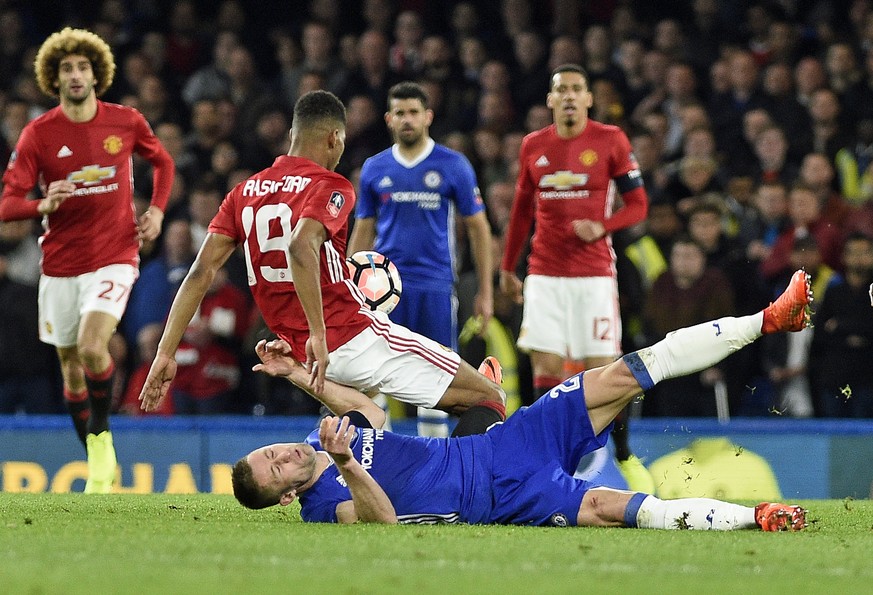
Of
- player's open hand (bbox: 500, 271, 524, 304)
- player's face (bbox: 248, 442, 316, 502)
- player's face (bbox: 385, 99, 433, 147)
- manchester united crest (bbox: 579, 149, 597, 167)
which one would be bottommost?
player's face (bbox: 248, 442, 316, 502)

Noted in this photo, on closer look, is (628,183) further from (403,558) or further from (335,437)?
(403,558)

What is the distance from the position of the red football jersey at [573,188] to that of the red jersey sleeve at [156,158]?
7.91ft

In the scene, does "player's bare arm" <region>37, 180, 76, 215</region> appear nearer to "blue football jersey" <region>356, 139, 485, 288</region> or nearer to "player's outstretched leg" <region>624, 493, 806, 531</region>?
"blue football jersey" <region>356, 139, 485, 288</region>

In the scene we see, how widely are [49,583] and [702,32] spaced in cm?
1078

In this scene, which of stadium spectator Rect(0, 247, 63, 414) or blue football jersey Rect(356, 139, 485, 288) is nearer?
blue football jersey Rect(356, 139, 485, 288)

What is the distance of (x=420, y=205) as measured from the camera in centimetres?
995

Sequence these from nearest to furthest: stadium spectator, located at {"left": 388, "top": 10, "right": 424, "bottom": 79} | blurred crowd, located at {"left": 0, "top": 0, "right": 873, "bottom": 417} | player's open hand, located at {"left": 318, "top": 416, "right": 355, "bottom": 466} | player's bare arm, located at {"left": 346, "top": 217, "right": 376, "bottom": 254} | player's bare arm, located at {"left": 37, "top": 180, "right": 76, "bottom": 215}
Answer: player's open hand, located at {"left": 318, "top": 416, "right": 355, "bottom": 466}
player's bare arm, located at {"left": 37, "top": 180, "right": 76, "bottom": 215}
player's bare arm, located at {"left": 346, "top": 217, "right": 376, "bottom": 254}
blurred crowd, located at {"left": 0, "top": 0, "right": 873, "bottom": 417}
stadium spectator, located at {"left": 388, "top": 10, "right": 424, "bottom": 79}

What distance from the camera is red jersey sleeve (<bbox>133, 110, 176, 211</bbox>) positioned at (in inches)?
371

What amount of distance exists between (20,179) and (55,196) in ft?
1.64

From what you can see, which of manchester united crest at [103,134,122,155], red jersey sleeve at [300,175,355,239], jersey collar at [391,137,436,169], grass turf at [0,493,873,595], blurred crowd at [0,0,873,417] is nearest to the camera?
grass turf at [0,493,873,595]

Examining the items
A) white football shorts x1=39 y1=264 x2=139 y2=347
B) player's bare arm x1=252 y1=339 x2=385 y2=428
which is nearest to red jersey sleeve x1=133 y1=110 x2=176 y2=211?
white football shorts x1=39 y1=264 x2=139 y2=347

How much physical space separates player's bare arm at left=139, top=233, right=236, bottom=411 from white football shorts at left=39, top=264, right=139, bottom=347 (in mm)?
1979

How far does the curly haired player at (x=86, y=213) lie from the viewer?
9.11 meters

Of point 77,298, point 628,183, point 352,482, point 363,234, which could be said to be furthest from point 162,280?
point 352,482
